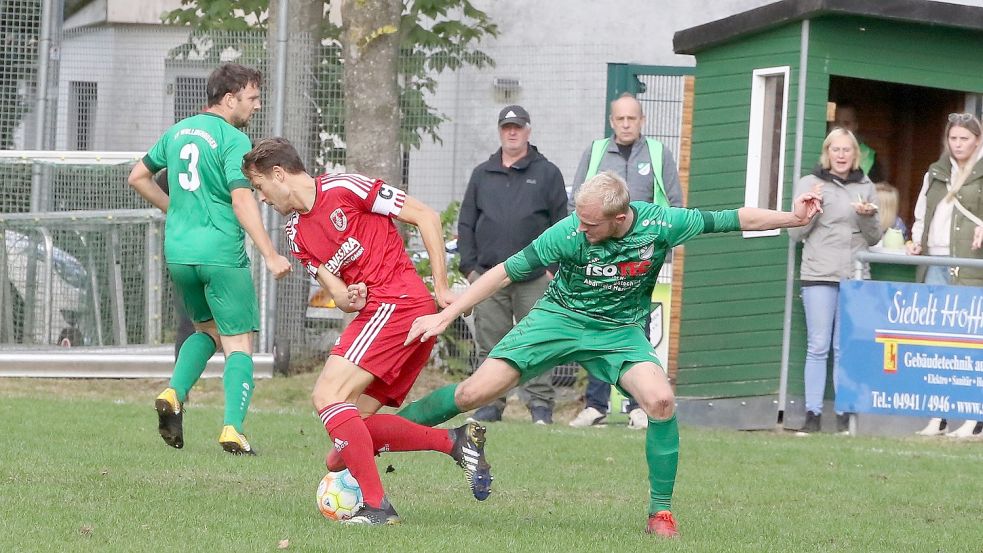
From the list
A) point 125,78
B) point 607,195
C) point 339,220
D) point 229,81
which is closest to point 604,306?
point 607,195

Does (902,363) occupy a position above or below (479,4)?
below

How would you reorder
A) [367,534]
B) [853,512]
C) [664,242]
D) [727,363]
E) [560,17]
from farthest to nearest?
[560,17], [727,363], [853,512], [664,242], [367,534]

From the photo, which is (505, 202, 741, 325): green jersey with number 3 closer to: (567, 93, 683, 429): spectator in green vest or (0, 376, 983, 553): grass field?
(0, 376, 983, 553): grass field

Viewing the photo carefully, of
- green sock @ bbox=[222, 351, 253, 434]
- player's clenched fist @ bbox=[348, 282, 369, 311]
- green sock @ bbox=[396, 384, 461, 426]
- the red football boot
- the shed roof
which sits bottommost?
the red football boot

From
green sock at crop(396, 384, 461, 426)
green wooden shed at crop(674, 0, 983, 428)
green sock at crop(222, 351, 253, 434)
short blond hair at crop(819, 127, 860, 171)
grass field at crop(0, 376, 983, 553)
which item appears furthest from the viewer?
green wooden shed at crop(674, 0, 983, 428)

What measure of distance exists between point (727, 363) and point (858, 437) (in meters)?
1.49

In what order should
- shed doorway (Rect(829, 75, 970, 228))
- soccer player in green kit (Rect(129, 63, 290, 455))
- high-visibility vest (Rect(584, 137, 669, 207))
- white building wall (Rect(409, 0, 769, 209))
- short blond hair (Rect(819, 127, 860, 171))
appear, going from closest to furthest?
soccer player in green kit (Rect(129, 63, 290, 455)) → high-visibility vest (Rect(584, 137, 669, 207)) → short blond hair (Rect(819, 127, 860, 171)) → white building wall (Rect(409, 0, 769, 209)) → shed doorway (Rect(829, 75, 970, 228))

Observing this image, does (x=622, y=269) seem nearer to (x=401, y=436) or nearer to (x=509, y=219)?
(x=401, y=436)

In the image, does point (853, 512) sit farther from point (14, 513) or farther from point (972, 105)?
point (972, 105)

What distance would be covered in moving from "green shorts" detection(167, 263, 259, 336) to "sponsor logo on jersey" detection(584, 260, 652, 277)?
9.24 feet

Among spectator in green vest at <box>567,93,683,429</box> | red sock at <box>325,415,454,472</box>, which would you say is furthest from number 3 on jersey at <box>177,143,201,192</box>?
spectator in green vest at <box>567,93,683,429</box>

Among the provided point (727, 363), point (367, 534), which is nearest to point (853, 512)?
point (367, 534)

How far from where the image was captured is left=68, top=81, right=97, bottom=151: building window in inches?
580

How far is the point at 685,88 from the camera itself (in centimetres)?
1352
